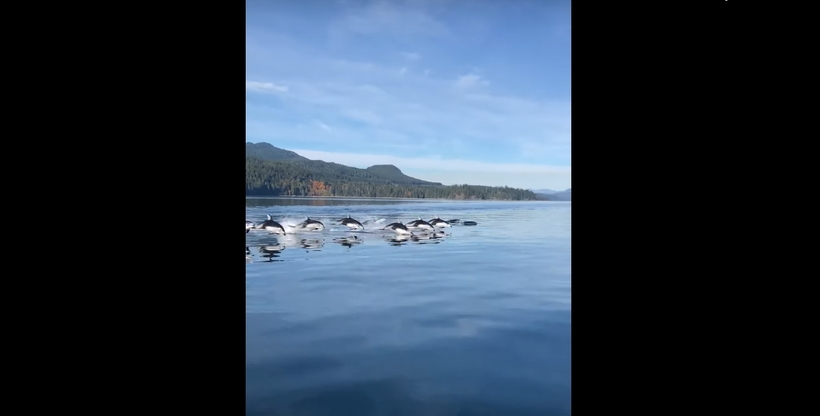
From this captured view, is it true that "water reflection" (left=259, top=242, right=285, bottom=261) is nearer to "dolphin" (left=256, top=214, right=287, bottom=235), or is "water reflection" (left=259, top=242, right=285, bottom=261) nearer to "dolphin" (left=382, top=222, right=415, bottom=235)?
"dolphin" (left=256, top=214, right=287, bottom=235)

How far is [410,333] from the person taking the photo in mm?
4180

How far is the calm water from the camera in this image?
281 cm

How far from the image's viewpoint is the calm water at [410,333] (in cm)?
281
